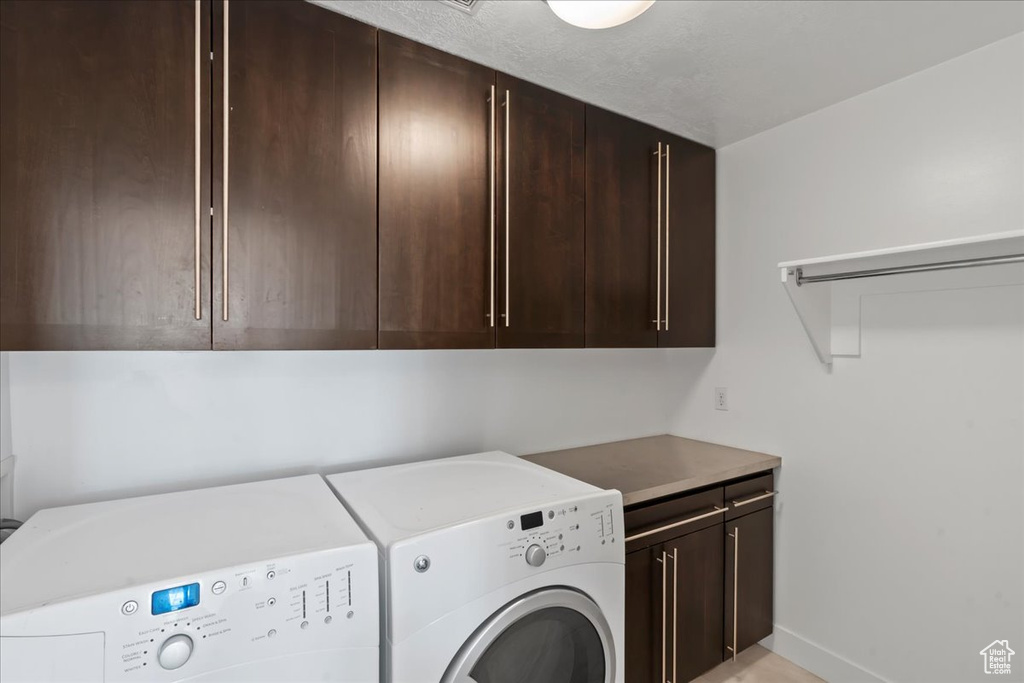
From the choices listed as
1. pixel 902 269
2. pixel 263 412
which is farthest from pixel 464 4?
pixel 902 269

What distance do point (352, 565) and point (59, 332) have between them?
0.84 meters

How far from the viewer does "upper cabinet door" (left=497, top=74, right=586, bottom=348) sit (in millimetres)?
1726

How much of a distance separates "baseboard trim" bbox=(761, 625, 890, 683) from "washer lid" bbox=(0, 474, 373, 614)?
206cm

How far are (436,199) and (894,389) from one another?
5.96 ft

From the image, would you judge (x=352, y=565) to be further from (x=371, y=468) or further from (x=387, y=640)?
(x=371, y=468)

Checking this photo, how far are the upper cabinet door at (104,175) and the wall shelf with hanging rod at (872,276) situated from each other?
1934 millimetres

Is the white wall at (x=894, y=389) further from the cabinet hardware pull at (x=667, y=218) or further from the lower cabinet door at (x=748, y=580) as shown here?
the cabinet hardware pull at (x=667, y=218)

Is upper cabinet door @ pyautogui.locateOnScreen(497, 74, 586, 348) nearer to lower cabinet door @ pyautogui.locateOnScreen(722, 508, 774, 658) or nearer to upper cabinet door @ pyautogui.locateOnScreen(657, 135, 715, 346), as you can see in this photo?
upper cabinet door @ pyautogui.locateOnScreen(657, 135, 715, 346)

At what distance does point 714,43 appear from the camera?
5.16ft

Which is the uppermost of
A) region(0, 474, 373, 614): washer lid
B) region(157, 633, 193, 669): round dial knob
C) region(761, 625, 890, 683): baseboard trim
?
region(0, 474, 373, 614): washer lid

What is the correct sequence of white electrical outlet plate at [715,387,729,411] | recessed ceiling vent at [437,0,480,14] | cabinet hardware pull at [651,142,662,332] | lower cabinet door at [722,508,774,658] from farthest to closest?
white electrical outlet plate at [715,387,729,411] → cabinet hardware pull at [651,142,662,332] → lower cabinet door at [722,508,774,658] → recessed ceiling vent at [437,0,480,14]

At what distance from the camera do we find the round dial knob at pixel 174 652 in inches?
35.3

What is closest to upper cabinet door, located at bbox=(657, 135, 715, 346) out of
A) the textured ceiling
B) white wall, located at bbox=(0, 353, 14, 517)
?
the textured ceiling

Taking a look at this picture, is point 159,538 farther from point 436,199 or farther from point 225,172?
point 436,199
